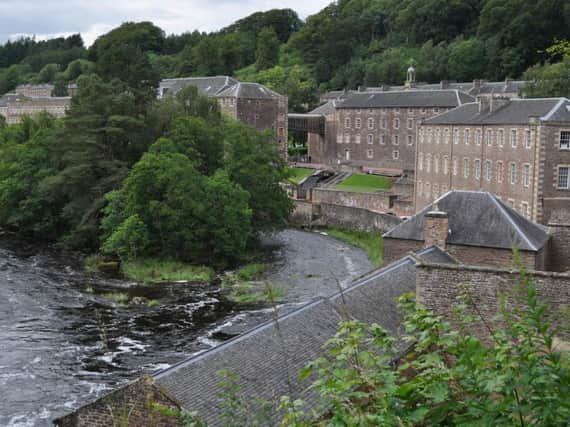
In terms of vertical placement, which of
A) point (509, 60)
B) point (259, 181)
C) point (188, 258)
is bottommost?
point (188, 258)

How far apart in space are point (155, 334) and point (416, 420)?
72.5ft

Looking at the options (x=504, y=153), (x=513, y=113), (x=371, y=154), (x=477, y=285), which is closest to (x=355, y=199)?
(x=504, y=153)

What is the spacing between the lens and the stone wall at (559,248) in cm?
2144

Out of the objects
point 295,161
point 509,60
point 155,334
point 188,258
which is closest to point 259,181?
point 188,258

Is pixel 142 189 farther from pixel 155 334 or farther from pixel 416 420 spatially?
pixel 416 420

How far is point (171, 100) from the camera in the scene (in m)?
53.3

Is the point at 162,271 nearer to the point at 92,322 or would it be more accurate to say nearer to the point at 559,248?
the point at 92,322

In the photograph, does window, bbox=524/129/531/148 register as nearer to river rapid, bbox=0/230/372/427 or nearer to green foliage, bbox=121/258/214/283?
river rapid, bbox=0/230/372/427

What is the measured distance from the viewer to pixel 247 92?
254 ft

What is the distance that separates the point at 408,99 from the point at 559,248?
168 ft

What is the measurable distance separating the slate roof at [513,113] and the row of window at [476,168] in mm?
2461

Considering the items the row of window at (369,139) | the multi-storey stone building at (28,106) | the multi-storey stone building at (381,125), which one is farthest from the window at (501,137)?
the multi-storey stone building at (28,106)

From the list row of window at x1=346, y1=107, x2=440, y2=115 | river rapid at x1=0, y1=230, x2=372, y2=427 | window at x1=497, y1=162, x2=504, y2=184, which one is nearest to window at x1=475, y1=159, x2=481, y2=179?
window at x1=497, y1=162, x2=504, y2=184

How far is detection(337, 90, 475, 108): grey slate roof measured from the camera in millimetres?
67000
